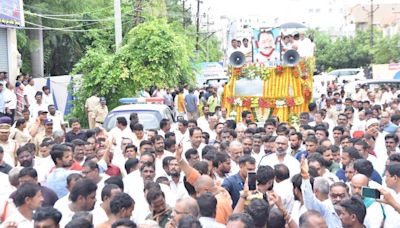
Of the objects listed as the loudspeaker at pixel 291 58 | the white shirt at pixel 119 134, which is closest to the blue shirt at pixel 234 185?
the white shirt at pixel 119 134

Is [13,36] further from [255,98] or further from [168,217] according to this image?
[168,217]

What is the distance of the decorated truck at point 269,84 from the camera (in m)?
18.3

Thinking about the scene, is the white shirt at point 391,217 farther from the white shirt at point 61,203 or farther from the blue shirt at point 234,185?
A: the white shirt at point 61,203

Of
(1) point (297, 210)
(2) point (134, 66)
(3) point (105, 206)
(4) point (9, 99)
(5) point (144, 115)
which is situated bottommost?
(1) point (297, 210)

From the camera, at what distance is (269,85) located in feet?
61.1

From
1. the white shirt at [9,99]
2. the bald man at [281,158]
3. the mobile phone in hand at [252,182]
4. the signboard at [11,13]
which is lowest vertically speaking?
the bald man at [281,158]

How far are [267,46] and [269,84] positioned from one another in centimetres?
112

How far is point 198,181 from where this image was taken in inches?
299

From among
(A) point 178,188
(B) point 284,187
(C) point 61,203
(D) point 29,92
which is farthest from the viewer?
(D) point 29,92

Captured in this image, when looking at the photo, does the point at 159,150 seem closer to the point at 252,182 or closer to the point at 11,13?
the point at 252,182

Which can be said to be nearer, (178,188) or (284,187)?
(284,187)

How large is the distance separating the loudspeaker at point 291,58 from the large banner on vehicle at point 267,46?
40 cm

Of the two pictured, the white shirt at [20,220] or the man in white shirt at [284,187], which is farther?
the man in white shirt at [284,187]

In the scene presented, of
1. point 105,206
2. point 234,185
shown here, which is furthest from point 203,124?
point 105,206
